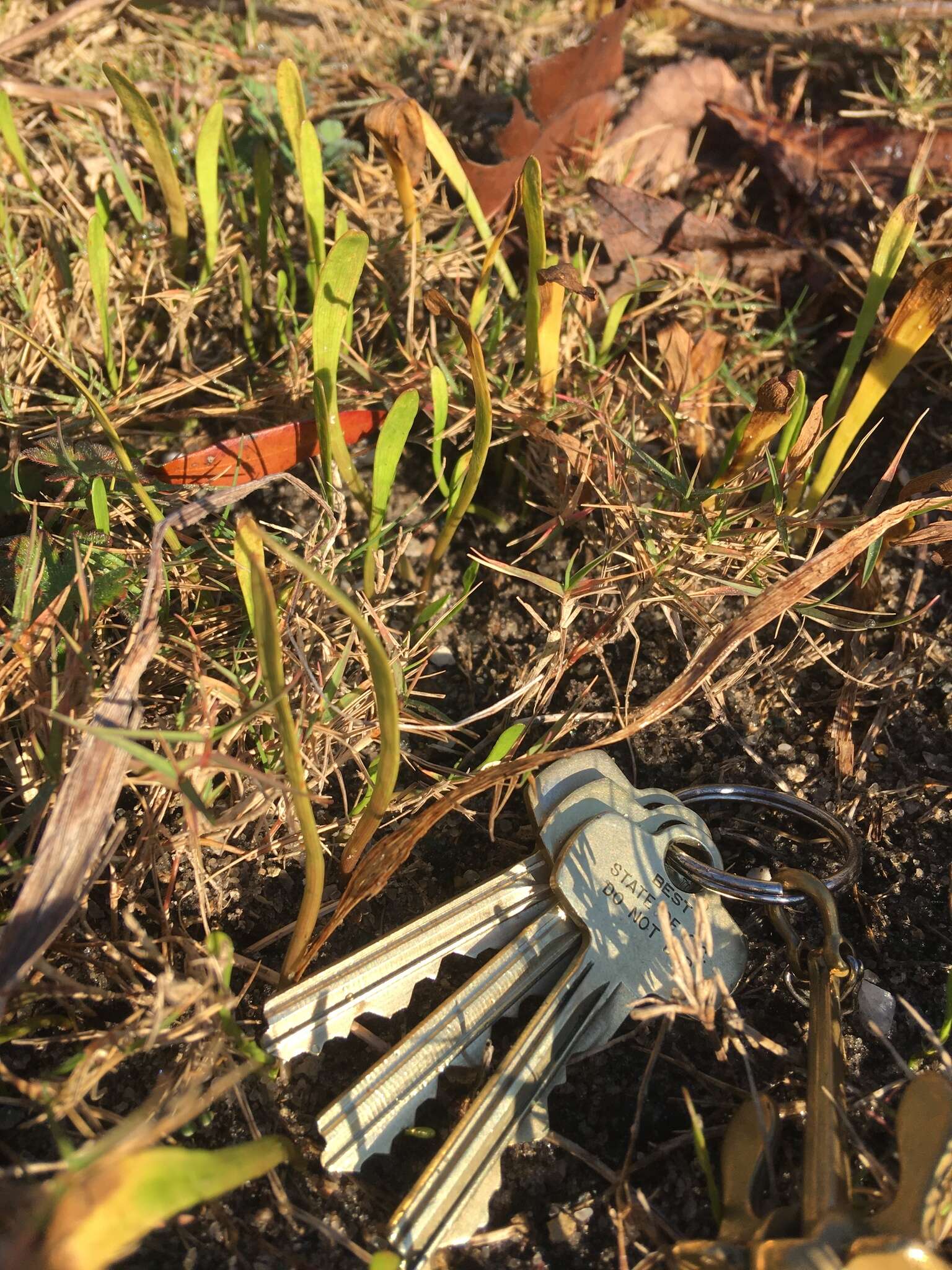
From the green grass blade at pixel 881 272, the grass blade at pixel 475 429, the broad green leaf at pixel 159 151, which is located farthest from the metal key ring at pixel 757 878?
the broad green leaf at pixel 159 151

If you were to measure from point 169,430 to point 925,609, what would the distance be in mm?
1452

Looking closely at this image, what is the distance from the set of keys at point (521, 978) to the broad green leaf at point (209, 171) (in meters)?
1.25

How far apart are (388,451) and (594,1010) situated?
0.88m

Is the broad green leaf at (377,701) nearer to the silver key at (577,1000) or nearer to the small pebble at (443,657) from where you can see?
the silver key at (577,1000)

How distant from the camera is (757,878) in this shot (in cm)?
159

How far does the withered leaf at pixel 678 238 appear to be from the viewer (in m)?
2.12

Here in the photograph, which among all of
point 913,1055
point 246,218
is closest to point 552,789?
point 913,1055

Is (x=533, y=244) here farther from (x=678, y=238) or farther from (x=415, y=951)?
(x=415, y=951)

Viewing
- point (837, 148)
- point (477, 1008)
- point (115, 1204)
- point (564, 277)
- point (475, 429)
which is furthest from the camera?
point (837, 148)

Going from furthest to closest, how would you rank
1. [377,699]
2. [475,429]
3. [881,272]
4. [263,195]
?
[263,195]
[881,272]
[475,429]
[377,699]

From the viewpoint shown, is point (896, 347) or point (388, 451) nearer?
point (388, 451)

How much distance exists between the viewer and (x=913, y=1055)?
1.41 m

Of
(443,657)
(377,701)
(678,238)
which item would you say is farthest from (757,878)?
(678,238)

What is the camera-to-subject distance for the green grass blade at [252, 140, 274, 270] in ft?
6.34
